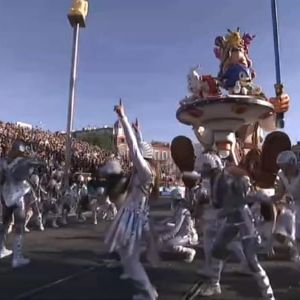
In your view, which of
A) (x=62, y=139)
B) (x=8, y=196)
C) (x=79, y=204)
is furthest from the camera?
(x=62, y=139)

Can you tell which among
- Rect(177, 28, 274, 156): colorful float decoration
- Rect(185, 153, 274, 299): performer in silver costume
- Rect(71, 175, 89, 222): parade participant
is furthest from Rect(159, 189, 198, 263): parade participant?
Rect(71, 175, 89, 222): parade participant

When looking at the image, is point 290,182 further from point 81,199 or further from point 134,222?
point 81,199

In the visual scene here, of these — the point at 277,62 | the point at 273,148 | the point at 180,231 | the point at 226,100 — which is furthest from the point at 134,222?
the point at 277,62

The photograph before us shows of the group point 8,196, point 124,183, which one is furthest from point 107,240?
point 8,196

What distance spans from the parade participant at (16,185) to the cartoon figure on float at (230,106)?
5668 mm

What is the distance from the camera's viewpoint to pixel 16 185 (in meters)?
7.87

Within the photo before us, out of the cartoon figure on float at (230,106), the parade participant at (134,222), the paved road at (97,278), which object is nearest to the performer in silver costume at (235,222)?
the paved road at (97,278)

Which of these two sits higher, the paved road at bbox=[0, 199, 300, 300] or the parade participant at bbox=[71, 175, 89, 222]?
the parade participant at bbox=[71, 175, 89, 222]

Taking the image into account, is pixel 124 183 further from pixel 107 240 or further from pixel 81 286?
pixel 81 286

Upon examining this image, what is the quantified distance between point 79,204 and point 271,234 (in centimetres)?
1194

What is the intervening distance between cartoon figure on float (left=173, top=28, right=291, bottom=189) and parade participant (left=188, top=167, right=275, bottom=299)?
6.87 metres

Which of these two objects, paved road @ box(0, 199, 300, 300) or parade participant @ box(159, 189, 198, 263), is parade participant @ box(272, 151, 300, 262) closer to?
paved road @ box(0, 199, 300, 300)

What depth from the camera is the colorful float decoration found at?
1314 cm

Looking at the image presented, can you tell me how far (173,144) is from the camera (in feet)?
42.3
